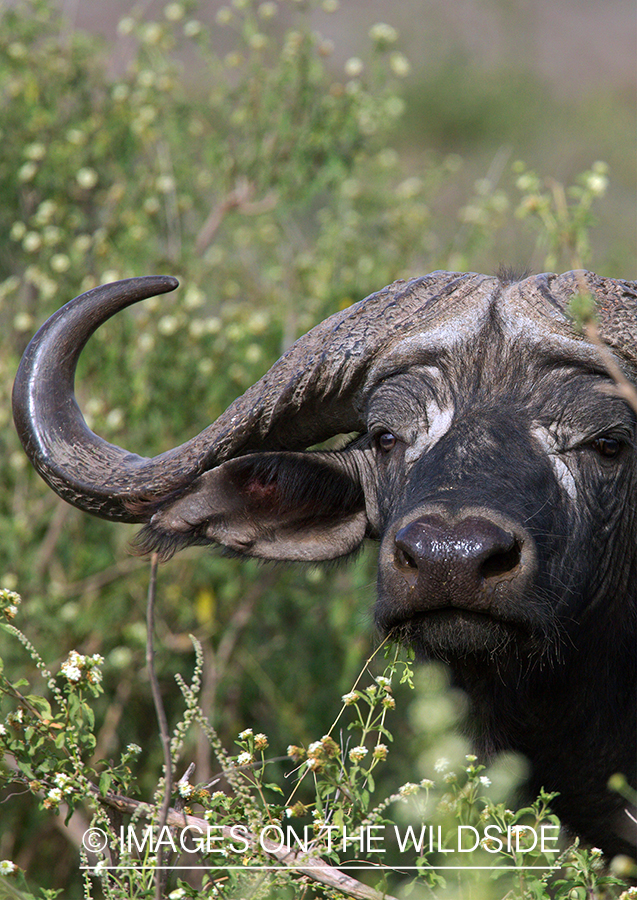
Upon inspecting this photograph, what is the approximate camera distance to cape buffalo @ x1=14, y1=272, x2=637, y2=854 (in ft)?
8.11

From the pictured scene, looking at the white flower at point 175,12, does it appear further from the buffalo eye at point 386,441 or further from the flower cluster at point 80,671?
the flower cluster at point 80,671

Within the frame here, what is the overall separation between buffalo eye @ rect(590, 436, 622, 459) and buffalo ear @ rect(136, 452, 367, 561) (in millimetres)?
744

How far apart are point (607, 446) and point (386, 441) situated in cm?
61

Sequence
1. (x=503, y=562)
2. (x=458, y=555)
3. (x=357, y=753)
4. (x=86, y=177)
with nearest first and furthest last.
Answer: (x=357, y=753) → (x=458, y=555) → (x=503, y=562) → (x=86, y=177)

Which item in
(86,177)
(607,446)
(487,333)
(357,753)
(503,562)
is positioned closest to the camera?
(357,753)

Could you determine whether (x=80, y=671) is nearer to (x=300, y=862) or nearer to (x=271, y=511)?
(x=300, y=862)

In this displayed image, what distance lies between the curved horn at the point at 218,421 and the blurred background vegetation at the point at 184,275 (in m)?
1.29

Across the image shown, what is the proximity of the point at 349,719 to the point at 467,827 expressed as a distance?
301 cm

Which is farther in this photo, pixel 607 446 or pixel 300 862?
pixel 607 446

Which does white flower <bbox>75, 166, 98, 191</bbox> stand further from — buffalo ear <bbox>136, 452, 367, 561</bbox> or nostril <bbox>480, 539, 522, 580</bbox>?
nostril <bbox>480, 539, 522, 580</bbox>

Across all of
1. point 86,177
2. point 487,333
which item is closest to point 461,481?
point 487,333

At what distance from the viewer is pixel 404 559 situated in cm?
245

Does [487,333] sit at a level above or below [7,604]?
above

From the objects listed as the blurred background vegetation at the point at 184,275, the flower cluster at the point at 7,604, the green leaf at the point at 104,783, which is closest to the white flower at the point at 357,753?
the green leaf at the point at 104,783
